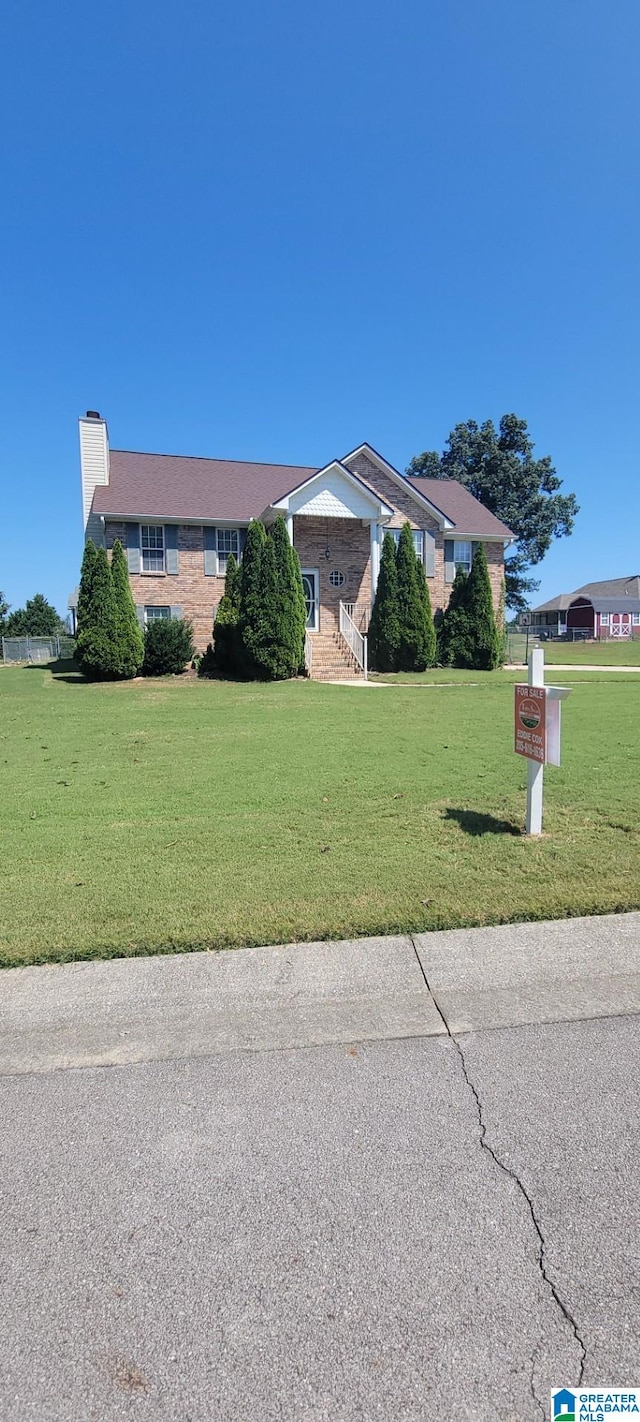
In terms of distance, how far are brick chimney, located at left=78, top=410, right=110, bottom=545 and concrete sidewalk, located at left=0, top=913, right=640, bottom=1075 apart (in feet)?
73.9

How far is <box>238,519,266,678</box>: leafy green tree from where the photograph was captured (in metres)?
18.6

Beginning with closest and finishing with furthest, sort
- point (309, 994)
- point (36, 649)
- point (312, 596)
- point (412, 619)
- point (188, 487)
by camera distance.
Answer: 1. point (309, 994)
2. point (412, 619)
3. point (312, 596)
4. point (188, 487)
5. point (36, 649)

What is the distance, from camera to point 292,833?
17.0 feet

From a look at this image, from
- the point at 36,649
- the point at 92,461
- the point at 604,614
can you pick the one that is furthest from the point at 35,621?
the point at 604,614

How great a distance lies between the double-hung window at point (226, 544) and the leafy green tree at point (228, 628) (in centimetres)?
331

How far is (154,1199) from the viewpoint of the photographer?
79.7 inches

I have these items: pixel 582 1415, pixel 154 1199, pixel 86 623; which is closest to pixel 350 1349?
pixel 582 1415

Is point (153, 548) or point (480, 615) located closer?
point (153, 548)

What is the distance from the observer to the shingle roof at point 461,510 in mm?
26359

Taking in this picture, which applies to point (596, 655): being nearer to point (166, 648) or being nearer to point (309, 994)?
point (166, 648)

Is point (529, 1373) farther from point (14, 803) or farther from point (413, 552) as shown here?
point (413, 552)

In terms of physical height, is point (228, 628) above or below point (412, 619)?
below

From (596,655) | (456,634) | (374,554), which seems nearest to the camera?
(374,554)

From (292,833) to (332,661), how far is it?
Answer: 1667cm
